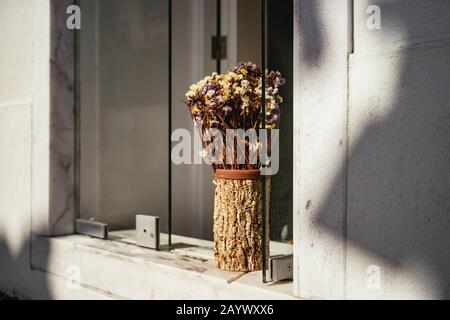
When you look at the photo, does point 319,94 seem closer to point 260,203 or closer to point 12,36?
point 260,203

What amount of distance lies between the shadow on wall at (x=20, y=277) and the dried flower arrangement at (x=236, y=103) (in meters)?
1.25

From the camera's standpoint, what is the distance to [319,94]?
Answer: 1.46 metres

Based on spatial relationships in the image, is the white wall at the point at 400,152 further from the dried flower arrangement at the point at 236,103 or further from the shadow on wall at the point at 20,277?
the shadow on wall at the point at 20,277

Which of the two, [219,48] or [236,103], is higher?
[219,48]

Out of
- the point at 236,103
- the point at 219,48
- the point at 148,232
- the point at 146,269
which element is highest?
the point at 219,48

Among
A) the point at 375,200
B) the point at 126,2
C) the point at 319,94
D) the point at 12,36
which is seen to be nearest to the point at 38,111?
the point at 12,36

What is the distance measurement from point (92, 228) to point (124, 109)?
82cm

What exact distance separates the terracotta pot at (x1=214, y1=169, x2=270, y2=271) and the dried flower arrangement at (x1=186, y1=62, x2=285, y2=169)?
51 millimetres

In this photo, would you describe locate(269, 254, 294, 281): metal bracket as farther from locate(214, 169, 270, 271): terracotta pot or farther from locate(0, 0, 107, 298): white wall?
locate(0, 0, 107, 298): white wall

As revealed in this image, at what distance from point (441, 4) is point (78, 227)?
6.58 feet

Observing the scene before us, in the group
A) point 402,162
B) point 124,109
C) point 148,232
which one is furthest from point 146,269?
point 124,109

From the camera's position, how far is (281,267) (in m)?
1.67

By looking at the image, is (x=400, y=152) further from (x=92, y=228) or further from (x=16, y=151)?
(x=16, y=151)

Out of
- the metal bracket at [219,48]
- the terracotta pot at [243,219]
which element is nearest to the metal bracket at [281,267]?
the terracotta pot at [243,219]
